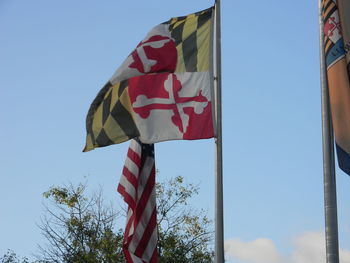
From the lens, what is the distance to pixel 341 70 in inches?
500

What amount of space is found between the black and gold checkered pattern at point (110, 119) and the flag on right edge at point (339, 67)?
156 inches

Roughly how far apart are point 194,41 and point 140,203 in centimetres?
335

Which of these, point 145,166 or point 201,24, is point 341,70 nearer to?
point 201,24

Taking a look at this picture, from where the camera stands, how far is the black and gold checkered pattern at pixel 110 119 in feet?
49.4

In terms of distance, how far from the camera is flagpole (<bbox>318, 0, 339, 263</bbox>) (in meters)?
11.8

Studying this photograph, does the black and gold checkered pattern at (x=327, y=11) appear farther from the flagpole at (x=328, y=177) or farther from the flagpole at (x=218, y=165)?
the flagpole at (x=218, y=165)

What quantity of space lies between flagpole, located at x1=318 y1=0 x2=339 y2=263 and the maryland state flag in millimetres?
2108

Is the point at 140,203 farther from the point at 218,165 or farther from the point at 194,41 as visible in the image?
the point at 194,41

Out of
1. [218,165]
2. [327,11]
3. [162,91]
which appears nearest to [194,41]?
[162,91]

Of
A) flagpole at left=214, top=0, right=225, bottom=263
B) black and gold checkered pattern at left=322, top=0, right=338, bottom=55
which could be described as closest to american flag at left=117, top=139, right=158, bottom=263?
flagpole at left=214, top=0, right=225, bottom=263

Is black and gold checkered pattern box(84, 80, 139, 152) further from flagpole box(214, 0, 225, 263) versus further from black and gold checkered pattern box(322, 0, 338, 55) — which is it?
black and gold checkered pattern box(322, 0, 338, 55)

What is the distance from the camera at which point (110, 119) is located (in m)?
15.3

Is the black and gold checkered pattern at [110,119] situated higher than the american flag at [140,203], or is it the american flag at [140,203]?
the black and gold checkered pattern at [110,119]

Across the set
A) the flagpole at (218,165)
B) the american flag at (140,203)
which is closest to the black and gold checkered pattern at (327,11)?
the flagpole at (218,165)
